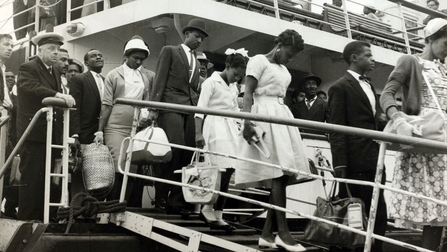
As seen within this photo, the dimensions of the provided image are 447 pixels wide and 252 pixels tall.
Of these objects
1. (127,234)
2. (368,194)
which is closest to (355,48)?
(368,194)

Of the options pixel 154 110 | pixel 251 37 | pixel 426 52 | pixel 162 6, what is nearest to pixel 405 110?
pixel 426 52

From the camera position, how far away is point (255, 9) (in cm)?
741

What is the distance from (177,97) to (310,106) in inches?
89.6

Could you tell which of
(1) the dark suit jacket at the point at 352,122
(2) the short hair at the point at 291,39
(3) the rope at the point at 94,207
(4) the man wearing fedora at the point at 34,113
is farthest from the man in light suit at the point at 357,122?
(4) the man wearing fedora at the point at 34,113

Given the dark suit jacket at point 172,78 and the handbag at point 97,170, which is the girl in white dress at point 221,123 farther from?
the handbag at point 97,170

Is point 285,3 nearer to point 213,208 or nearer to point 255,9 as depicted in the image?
point 255,9

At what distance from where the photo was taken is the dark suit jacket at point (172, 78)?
479 cm

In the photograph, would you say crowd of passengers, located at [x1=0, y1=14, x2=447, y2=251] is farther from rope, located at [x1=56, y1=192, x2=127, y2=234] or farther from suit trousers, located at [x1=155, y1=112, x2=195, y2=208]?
rope, located at [x1=56, y1=192, x2=127, y2=234]

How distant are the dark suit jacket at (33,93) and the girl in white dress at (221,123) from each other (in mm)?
1132

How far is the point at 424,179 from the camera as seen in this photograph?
11.7ft

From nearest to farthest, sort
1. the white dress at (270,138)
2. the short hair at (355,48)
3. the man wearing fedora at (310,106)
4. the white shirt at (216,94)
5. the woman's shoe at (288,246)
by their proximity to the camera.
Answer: the woman's shoe at (288,246)
the white dress at (270,138)
the short hair at (355,48)
the white shirt at (216,94)
the man wearing fedora at (310,106)

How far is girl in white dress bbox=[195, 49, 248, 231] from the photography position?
4489mm

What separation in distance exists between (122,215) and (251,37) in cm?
370

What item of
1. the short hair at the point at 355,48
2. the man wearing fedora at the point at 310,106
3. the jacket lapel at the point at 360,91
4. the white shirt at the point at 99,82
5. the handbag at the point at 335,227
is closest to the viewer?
the handbag at the point at 335,227
